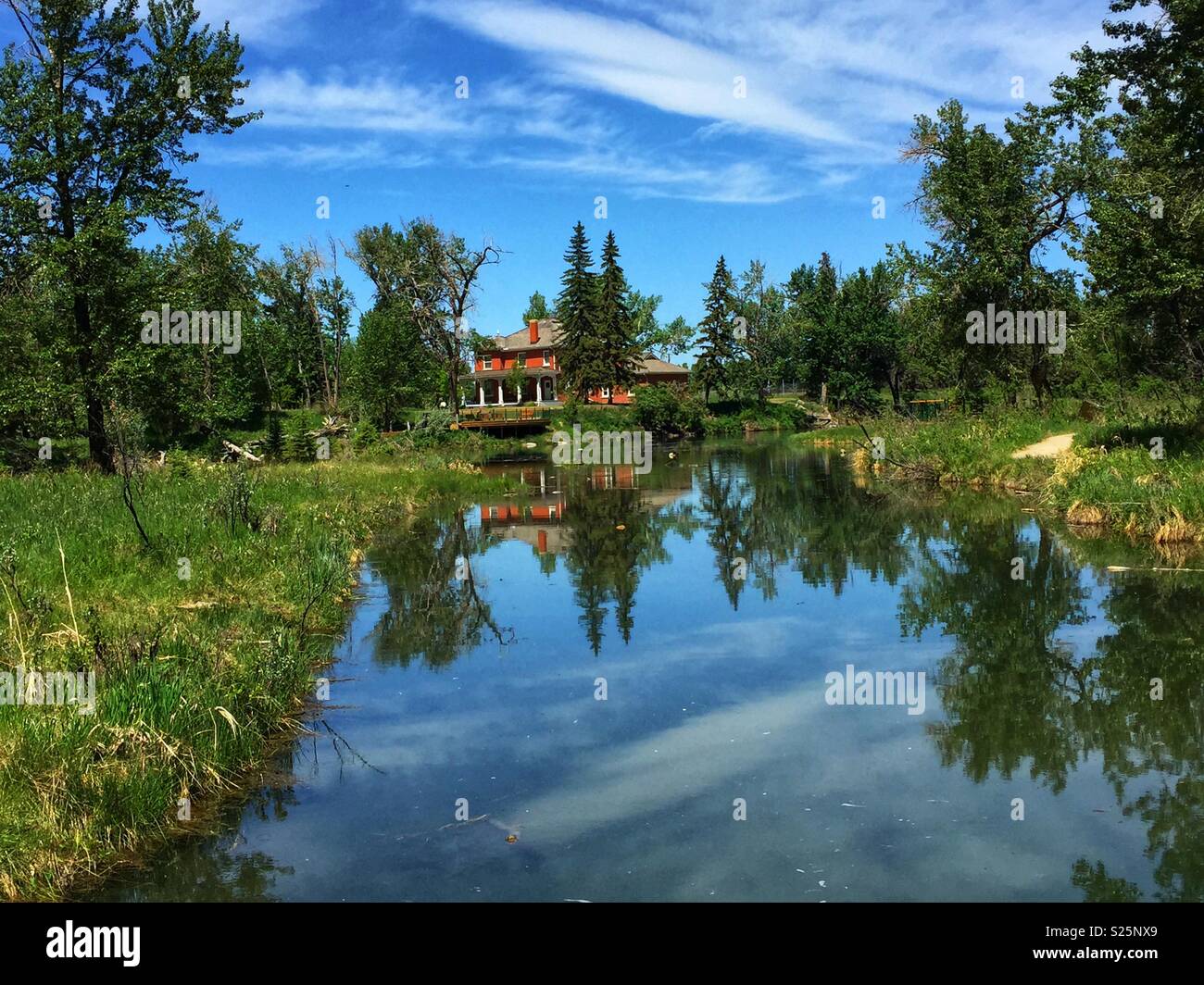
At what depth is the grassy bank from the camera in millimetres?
6293

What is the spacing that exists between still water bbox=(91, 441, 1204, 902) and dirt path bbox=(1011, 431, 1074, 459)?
8954 millimetres

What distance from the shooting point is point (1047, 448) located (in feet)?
84.5

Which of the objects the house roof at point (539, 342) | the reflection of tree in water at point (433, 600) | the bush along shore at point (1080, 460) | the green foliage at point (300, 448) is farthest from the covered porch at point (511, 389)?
the reflection of tree in water at point (433, 600)

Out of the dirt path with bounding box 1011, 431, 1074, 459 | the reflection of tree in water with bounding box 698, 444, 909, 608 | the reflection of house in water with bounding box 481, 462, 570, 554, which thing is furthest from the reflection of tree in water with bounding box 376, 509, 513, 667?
the dirt path with bounding box 1011, 431, 1074, 459

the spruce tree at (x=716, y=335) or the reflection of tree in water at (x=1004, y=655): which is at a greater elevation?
the spruce tree at (x=716, y=335)

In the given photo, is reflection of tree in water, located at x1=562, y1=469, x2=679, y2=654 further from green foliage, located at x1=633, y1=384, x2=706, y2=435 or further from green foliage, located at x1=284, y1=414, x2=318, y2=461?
green foliage, located at x1=633, y1=384, x2=706, y2=435

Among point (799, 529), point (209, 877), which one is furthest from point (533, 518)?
point (209, 877)

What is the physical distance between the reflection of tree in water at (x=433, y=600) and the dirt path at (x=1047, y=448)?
1439 cm

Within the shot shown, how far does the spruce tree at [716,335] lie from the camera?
257 feet

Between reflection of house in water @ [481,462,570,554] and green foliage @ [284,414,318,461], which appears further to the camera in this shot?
green foliage @ [284,414,318,461]

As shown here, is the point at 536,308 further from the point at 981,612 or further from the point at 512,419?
the point at 981,612

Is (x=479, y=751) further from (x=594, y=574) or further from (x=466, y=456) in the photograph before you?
(x=466, y=456)

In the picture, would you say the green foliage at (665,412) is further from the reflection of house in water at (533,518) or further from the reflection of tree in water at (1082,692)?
the reflection of tree in water at (1082,692)
